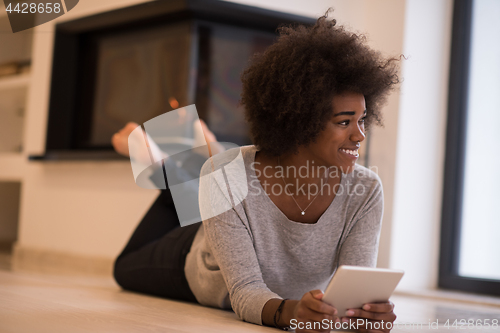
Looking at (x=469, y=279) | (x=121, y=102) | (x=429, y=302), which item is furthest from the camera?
(x=121, y=102)

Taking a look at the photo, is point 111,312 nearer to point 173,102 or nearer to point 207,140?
point 207,140

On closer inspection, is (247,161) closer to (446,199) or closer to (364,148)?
(364,148)

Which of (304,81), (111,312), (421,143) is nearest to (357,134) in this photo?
(304,81)

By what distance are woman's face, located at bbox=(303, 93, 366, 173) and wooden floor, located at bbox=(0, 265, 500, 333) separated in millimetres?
445

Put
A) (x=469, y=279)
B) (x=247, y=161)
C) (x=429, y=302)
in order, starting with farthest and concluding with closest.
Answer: (x=469, y=279), (x=429, y=302), (x=247, y=161)

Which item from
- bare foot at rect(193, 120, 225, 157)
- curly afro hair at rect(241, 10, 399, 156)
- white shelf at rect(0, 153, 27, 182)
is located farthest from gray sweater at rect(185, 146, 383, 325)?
white shelf at rect(0, 153, 27, 182)

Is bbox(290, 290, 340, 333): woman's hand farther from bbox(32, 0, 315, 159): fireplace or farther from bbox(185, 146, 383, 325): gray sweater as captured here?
bbox(32, 0, 315, 159): fireplace

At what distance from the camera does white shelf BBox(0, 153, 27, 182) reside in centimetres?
336

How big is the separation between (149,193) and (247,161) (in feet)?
4.69

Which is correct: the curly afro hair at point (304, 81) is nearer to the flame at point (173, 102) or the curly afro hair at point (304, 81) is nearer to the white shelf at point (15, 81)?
the flame at point (173, 102)

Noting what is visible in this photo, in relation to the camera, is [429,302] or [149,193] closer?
[429,302]

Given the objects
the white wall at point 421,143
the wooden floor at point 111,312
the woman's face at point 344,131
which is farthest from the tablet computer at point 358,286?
the white wall at point 421,143

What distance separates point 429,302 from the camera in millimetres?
2219

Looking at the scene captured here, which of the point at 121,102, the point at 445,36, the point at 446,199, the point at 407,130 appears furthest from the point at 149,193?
the point at 445,36
